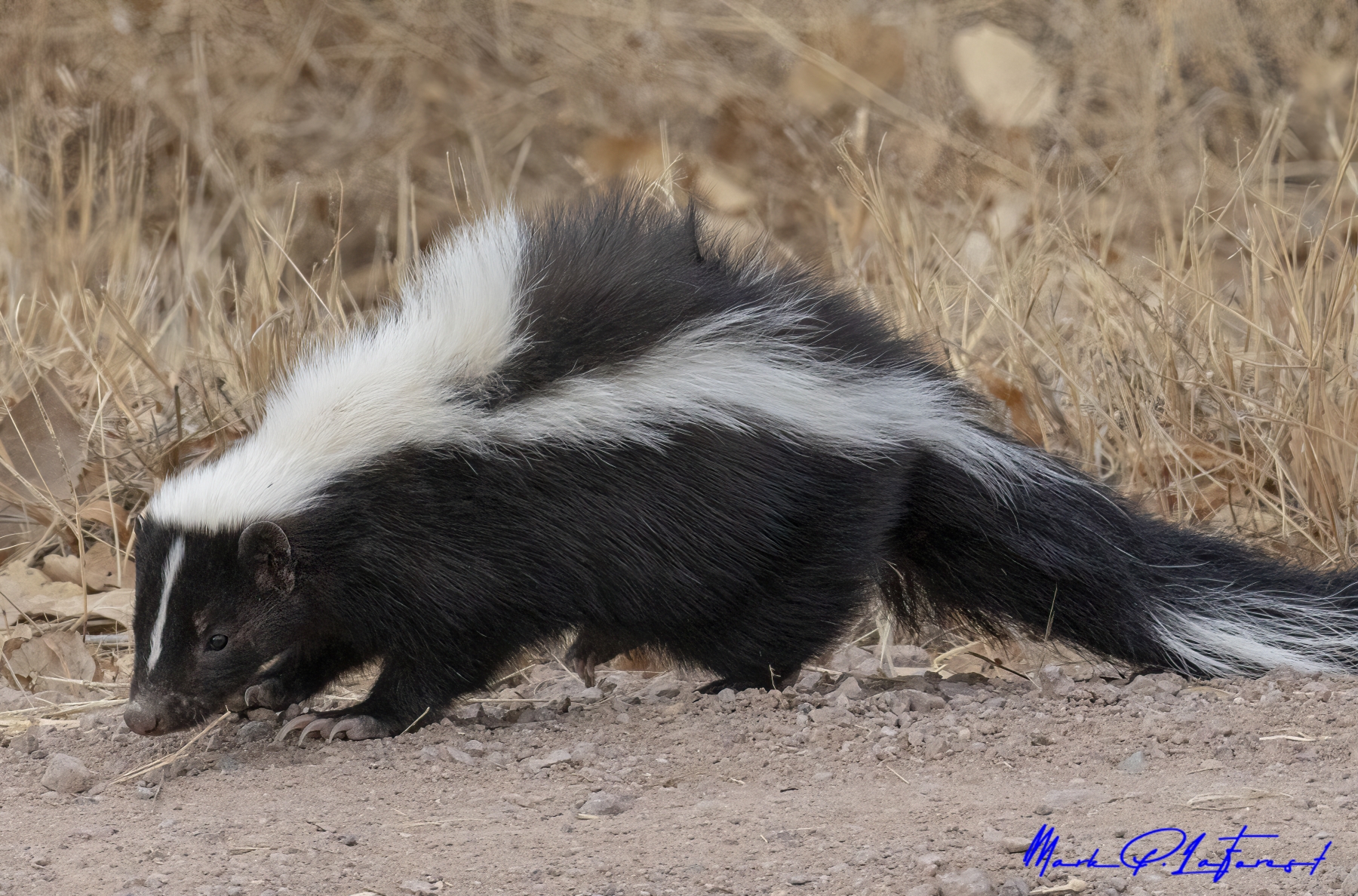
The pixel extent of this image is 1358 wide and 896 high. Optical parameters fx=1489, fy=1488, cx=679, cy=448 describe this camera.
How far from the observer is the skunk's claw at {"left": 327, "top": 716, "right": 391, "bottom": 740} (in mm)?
4078

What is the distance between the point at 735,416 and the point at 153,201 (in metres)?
8.74

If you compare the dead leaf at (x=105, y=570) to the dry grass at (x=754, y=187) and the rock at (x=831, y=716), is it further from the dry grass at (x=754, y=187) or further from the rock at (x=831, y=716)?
the rock at (x=831, y=716)

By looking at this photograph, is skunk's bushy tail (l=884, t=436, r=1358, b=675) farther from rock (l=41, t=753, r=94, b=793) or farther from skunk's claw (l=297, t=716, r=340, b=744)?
rock (l=41, t=753, r=94, b=793)

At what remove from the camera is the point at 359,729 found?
13.4 ft

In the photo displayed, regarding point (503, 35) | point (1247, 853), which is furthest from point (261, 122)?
point (1247, 853)

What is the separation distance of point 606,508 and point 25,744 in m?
1.70

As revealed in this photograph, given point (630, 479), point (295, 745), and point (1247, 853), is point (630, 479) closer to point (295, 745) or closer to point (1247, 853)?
point (295, 745)

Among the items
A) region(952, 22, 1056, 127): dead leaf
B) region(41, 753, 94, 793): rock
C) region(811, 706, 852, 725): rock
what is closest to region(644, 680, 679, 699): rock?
region(811, 706, 852, 725): rock

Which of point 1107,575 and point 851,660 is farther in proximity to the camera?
point 851,660

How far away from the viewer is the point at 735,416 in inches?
161

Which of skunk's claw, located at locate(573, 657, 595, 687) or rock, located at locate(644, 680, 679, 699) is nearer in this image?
rock, located at locate(644, 680, 679, 699)

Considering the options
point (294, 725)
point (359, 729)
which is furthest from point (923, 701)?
point (294, 725)

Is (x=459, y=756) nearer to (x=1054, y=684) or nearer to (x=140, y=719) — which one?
(x=140, y=719)

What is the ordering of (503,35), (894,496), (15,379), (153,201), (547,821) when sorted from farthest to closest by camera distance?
(503,35) < (153,201) < (15,379) < (894,496) < (547,821)
